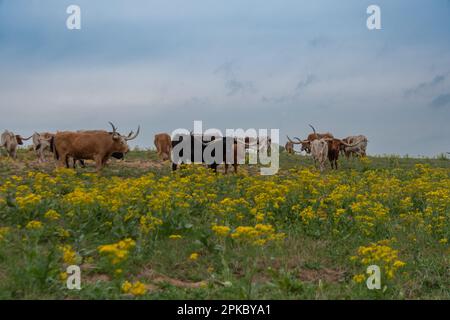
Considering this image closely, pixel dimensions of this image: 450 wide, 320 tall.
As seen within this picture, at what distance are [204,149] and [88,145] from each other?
4.00 m

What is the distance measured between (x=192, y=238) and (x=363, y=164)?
1607 cm

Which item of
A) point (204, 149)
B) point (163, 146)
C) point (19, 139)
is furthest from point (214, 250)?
→ point (19, 139)

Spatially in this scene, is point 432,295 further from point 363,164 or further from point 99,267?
point 363,164

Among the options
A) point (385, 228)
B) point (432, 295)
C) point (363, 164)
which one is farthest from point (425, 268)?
point (363, 164)

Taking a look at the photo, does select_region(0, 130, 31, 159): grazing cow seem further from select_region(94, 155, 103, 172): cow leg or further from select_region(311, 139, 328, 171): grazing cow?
select_region(311, 139, 328, 171): grazing cow

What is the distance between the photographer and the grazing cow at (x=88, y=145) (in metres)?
18.9

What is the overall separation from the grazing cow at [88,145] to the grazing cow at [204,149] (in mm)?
2193

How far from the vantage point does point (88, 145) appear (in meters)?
18.9

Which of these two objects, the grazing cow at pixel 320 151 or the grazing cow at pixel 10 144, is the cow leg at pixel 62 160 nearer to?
the grazing cow at pixel 10 144

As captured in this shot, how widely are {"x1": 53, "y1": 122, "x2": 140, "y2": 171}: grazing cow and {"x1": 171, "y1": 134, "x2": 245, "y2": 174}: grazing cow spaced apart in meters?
2.19

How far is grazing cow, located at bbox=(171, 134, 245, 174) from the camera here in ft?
62.1

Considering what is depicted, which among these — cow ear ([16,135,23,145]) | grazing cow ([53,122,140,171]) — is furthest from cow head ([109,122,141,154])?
cow ear ([16,135,23,145])

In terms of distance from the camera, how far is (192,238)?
360 inches

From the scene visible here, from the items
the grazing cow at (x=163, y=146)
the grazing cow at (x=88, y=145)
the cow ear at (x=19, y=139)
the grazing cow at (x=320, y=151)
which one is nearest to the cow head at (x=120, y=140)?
the grazing cow at (x=88, y=145)
